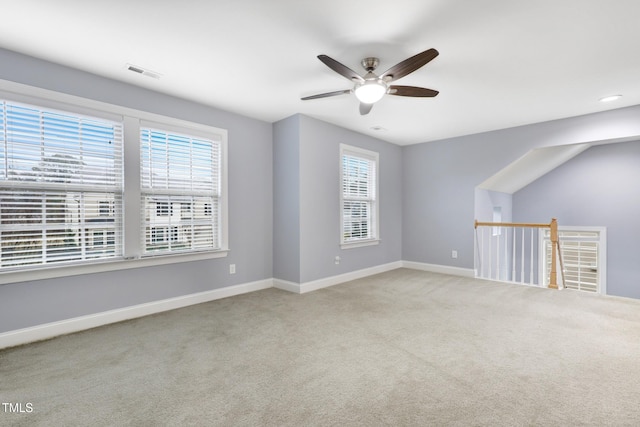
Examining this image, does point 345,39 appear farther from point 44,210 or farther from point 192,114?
point 44,210

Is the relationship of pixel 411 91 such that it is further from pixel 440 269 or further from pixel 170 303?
pixel 440 269

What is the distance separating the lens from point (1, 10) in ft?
6.65

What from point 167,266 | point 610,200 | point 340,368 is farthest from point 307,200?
point 610,200

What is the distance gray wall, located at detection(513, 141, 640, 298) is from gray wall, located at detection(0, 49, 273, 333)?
647 centimetres

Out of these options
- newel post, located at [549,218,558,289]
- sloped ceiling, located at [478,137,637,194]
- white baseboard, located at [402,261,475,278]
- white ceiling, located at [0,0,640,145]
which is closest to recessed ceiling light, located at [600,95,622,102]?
white ceiling, located at [0,0,640,145]

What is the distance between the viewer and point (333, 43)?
2.43 m

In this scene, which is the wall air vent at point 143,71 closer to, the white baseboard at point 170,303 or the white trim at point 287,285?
the white baseboard at point 170,303

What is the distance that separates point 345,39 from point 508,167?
397 cm

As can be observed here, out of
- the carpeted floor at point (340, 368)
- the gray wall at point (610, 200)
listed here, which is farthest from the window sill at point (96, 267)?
the gray wall at point (610, 200)

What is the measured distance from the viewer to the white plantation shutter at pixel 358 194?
4961 millimetres

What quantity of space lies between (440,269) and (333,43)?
14.8 ft

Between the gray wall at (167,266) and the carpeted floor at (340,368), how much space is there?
290 mm

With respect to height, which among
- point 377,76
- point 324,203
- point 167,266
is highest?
point 377,76

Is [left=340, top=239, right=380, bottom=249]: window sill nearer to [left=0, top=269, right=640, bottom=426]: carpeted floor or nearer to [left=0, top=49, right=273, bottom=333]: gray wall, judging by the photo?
[left=0, top=49, right=273, bottom=333]: gray wall
